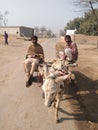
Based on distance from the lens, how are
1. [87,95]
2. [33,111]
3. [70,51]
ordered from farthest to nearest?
[70,51] < [87,95] < [33,111]

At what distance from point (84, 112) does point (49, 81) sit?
1.65 meters

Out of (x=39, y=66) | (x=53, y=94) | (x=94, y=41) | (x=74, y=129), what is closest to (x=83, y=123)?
(x=74, y=129)

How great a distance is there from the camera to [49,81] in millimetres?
6145

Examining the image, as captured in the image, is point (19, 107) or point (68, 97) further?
point (68, 97)

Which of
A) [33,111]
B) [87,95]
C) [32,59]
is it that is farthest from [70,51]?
[33,111]

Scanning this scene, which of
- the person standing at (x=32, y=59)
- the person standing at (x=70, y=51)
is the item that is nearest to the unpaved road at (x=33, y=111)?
the person standing at (x=32, y=59)

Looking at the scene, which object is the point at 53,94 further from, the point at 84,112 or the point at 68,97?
the point at 68,97

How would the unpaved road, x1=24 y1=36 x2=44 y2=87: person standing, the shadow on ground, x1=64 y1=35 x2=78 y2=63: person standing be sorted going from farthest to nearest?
1. x1=64 y1=35 x2=78 y2=63: person standing
2. x1=24 y1=36 x2=44 y2=87: person standing
3. the shadow on ground
4. the unpaved road

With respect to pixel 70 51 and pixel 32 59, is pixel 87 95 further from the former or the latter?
pixel 32 59

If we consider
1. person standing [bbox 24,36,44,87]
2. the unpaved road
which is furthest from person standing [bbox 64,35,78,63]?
the unpaved road

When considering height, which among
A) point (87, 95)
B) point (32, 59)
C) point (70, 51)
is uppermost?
point (70, 51)

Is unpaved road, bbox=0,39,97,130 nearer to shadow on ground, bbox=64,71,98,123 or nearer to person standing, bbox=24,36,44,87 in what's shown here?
shadow on ground, bbox=64,71,98,123

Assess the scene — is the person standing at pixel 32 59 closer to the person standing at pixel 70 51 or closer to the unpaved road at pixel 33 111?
the unpaved road at pixel 33 111

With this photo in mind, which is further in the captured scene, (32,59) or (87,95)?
(32,59)
